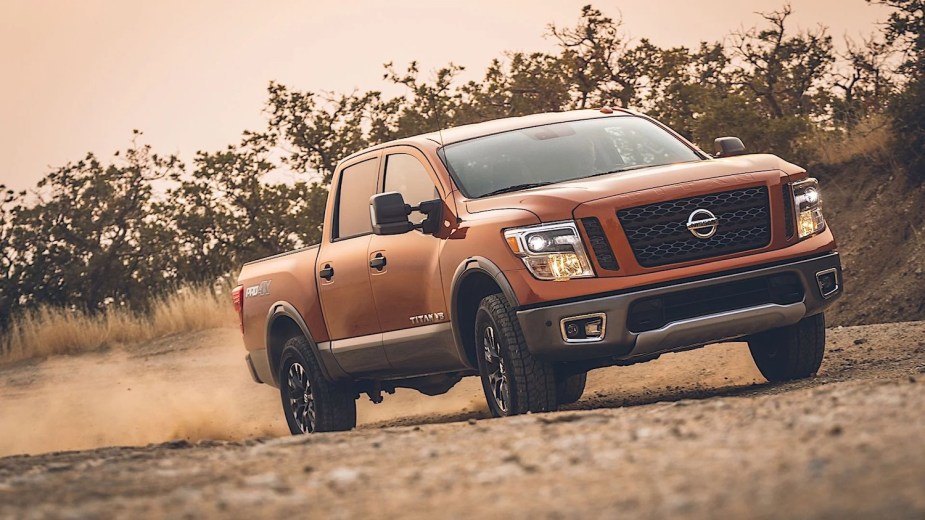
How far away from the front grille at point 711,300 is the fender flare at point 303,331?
2836 mm

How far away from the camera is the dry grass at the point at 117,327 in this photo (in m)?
25.7

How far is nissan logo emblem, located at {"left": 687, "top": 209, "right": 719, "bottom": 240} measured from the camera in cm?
849

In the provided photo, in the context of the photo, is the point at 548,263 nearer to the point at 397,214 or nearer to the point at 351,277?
the point at 397,214

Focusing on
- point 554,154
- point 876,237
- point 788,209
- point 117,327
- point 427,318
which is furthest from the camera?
point 117,327

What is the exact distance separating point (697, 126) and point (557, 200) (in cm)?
1554

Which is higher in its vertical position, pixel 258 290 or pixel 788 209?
pixel 788 209

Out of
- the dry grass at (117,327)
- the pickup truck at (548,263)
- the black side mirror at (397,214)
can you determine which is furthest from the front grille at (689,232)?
the dry grass at (117,327)

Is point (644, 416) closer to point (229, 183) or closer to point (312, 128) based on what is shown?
point (312, 128)

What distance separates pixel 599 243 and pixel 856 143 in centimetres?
1427

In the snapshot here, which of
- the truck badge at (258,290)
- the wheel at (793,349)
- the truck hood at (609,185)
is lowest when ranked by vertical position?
the wheel at (793,349)

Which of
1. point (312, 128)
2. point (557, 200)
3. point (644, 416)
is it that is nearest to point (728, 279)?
point (557, 200)

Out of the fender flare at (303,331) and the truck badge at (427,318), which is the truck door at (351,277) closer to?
the fender flare at (303,331)

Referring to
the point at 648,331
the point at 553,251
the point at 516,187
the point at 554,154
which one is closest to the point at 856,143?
the point at 554,154

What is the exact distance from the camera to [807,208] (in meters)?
9.10
